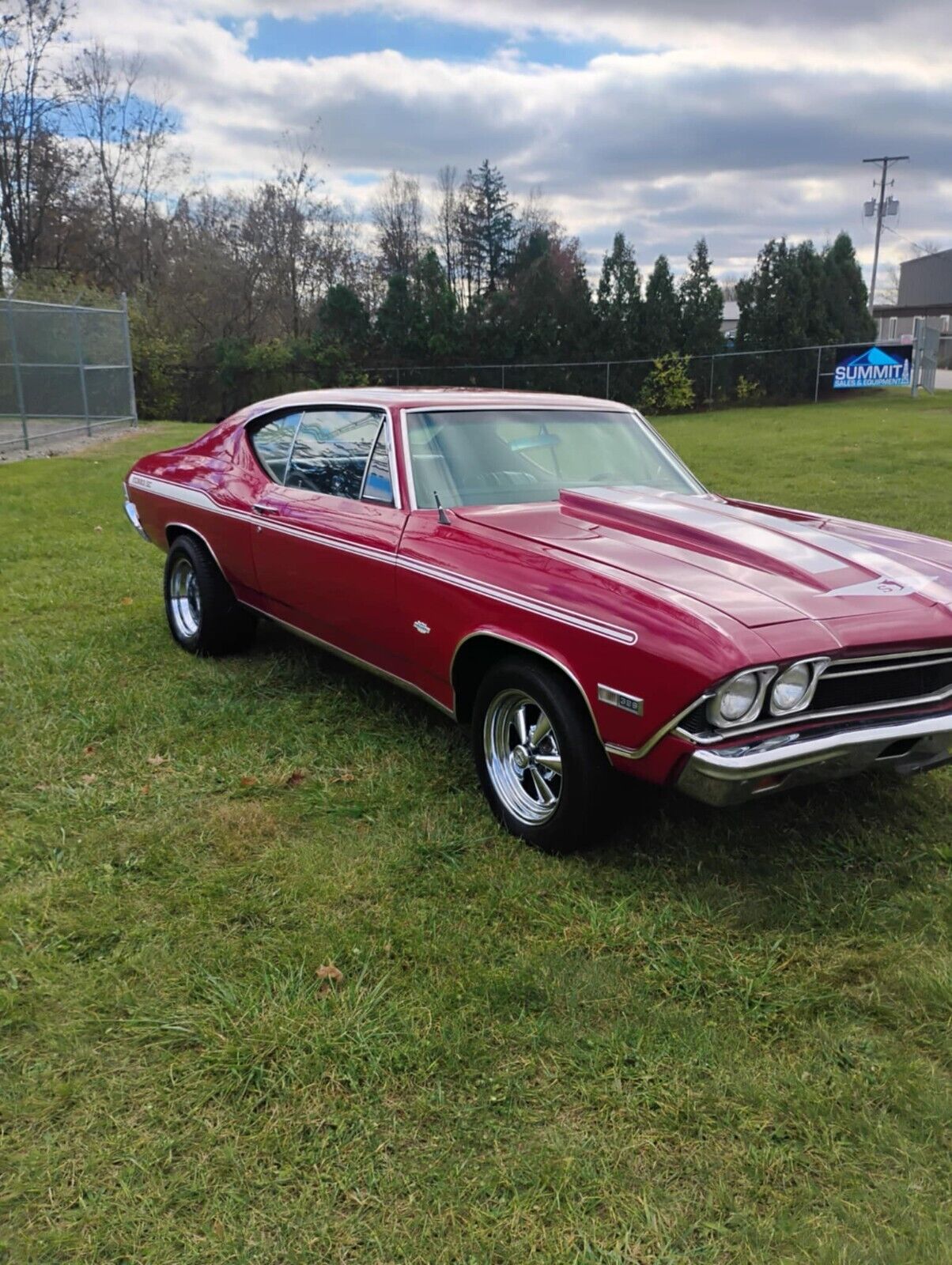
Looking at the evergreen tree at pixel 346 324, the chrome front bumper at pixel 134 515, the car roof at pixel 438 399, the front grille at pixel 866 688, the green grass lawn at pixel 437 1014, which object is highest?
the evergreen tree at pixel 346 324

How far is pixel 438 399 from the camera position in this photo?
4215mm

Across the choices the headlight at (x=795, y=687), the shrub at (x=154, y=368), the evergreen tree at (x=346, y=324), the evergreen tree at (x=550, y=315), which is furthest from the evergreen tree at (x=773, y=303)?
the headlight at (x=795, y=687)

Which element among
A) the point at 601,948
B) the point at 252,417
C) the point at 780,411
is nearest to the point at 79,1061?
the point at 601,948

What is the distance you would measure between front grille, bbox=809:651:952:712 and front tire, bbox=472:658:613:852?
0.72m

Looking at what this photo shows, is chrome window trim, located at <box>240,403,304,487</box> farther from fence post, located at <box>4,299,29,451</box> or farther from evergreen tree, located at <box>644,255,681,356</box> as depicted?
evergreen tree, located at <box>644,255,681,356</box>

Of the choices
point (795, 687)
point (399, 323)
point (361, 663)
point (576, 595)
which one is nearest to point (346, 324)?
point (399, 323)

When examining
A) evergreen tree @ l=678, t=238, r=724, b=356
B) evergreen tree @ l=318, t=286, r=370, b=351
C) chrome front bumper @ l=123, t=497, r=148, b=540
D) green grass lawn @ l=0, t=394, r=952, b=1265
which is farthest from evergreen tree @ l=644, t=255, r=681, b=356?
green grass lawn @ l=0, t=394, r=952, b=1265

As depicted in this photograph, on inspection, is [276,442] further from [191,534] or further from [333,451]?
[191,534]

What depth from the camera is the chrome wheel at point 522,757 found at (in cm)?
322

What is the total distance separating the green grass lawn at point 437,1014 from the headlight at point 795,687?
2.28 feet

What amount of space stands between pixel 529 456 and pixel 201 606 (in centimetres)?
214

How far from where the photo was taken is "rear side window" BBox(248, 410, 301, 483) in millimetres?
4738

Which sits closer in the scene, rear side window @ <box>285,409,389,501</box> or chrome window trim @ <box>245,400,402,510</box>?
chrome window trim @ <box>245,400,402,510</box>

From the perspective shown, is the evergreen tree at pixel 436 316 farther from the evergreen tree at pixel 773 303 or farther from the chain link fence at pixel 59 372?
the chain link fence at pixel 59 372
